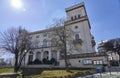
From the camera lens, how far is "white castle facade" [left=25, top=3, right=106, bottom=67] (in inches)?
1097

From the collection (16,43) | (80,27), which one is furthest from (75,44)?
(16,43)

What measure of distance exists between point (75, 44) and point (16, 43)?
629 inches

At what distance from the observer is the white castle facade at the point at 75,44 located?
27.9m

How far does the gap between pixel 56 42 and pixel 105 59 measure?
11461 mm

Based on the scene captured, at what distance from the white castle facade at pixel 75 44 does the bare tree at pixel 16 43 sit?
6205 millimetres

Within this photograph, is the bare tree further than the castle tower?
No

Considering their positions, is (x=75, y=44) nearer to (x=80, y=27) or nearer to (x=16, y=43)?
(x=80, y=27)

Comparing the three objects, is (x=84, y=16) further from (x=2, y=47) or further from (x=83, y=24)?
(x=2, y=47)

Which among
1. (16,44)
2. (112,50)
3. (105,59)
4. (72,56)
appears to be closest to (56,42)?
(72,56)

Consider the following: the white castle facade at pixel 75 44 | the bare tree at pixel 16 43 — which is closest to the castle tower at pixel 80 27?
the white castle facade at pixel 75 44

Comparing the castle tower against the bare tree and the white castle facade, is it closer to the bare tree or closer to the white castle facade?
the white castle facade

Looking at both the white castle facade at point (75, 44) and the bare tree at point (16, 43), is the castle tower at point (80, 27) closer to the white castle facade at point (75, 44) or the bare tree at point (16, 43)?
the white castle facade at point (75, 44)

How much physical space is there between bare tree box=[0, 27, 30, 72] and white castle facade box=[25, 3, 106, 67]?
620 cm

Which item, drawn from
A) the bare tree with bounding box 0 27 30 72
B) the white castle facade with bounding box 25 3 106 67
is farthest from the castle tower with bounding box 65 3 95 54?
the bare tree with bounding box 0 27 30 72
